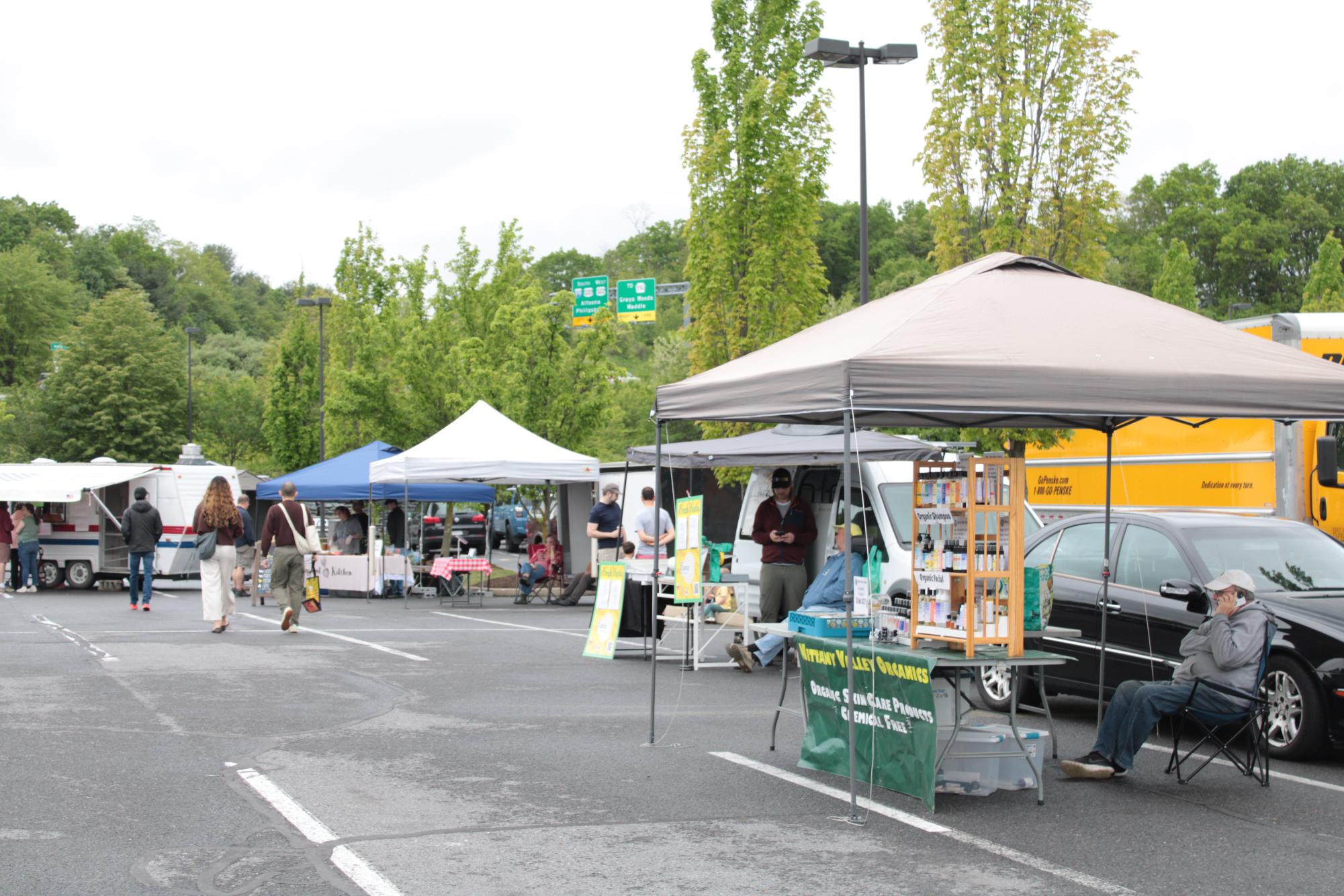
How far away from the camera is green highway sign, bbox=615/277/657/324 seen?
5338 centimetres

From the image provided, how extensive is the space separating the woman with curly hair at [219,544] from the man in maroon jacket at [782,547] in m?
7.08

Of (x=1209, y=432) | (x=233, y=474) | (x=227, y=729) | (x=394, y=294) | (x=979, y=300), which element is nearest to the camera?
(x=979, y=300)

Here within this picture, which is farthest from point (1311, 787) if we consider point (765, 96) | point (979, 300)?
point (765, 96)

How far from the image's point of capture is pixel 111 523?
26.3m

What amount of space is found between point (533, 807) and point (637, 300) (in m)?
47.5

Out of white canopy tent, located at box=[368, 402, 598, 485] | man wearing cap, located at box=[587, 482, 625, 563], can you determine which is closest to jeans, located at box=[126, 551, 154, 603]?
white canopy tent, located at box=[368, 402, 598, 485]

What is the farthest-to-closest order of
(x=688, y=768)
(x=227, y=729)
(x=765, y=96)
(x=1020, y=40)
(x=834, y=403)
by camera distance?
(x=765, y=96) < (x=1020, y=40) < (x=227, y=729) < (x=688, y=768) < (x=834, y=403)

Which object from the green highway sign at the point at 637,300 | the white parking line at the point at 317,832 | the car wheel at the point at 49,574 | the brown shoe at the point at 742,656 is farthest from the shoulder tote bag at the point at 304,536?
the green highway sign at the point at 637,300

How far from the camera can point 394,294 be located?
3694 centimetres

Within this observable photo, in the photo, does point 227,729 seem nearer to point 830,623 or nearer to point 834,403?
point 830,623

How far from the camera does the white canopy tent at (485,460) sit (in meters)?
21.2

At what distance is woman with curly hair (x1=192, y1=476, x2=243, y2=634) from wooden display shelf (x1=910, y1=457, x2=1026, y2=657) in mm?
11088

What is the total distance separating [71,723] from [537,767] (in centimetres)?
380

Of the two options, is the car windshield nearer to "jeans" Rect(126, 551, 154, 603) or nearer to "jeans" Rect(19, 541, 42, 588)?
"jeans" Rect(126, 551, 154, 603)
